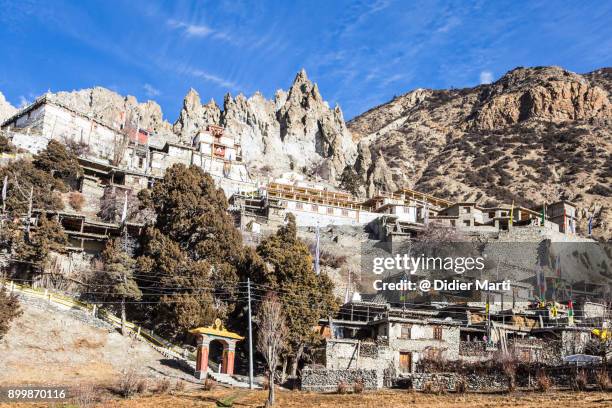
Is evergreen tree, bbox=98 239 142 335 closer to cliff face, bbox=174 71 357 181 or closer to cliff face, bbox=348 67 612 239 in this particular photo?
cliff face, bbox=348 67 612 239

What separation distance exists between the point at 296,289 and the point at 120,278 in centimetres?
1286

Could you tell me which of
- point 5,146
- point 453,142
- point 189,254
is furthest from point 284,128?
point 189,254

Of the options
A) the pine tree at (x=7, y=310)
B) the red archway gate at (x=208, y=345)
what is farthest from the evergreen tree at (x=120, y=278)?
the pine tree at (x=7, y=310)

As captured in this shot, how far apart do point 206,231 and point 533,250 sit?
1582 inches

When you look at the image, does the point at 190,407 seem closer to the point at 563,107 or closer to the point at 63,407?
the point at 63,407

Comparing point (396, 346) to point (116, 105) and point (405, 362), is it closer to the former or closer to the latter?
point (405, 362)

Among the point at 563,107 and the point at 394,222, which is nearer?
the point at 394,222

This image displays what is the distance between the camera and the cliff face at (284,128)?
13033 cm

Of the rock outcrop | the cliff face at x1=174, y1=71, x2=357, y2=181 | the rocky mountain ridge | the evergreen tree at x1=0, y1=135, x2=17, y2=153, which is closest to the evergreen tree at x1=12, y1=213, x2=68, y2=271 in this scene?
the evergreen tree at x1=0, y1=135, x2=17, y2=153

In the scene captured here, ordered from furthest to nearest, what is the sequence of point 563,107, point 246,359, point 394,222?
point 563,107, point 394,222, point 246,359

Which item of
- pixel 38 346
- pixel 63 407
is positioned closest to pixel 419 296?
pixel 38 346

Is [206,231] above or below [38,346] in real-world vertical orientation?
above

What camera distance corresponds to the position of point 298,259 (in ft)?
154

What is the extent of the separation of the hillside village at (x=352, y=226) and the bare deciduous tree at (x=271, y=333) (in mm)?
2559
